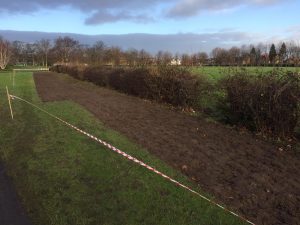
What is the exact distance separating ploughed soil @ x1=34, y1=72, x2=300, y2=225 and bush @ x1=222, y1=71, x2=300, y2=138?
0.55m

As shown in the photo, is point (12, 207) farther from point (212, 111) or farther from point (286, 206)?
point (212, 111)

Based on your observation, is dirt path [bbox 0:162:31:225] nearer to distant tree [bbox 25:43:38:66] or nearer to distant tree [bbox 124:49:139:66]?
distant tree [bbox 124:49:139:66]

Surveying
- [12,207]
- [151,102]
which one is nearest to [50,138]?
[12,207]

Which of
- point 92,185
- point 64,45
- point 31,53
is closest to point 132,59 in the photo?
point 92,185

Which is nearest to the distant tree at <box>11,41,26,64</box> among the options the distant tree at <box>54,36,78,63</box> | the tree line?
the tree line

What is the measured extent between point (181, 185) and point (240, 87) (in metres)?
5.58

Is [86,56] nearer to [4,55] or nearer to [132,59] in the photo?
[132,59]

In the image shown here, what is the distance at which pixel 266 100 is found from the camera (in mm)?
10906

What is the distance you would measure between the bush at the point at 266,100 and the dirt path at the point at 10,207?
257 inches

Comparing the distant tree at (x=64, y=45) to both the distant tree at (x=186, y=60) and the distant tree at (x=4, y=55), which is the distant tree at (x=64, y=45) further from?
the distant tree at (x=186, y=60)

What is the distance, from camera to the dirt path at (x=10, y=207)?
19.4 ft

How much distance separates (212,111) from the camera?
15312 mm

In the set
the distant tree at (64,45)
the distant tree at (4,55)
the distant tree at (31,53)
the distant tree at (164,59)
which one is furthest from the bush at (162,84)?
the distant tree at (31,53)

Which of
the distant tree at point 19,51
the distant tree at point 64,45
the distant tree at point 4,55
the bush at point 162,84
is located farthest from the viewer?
the distant tree at point 19,51
